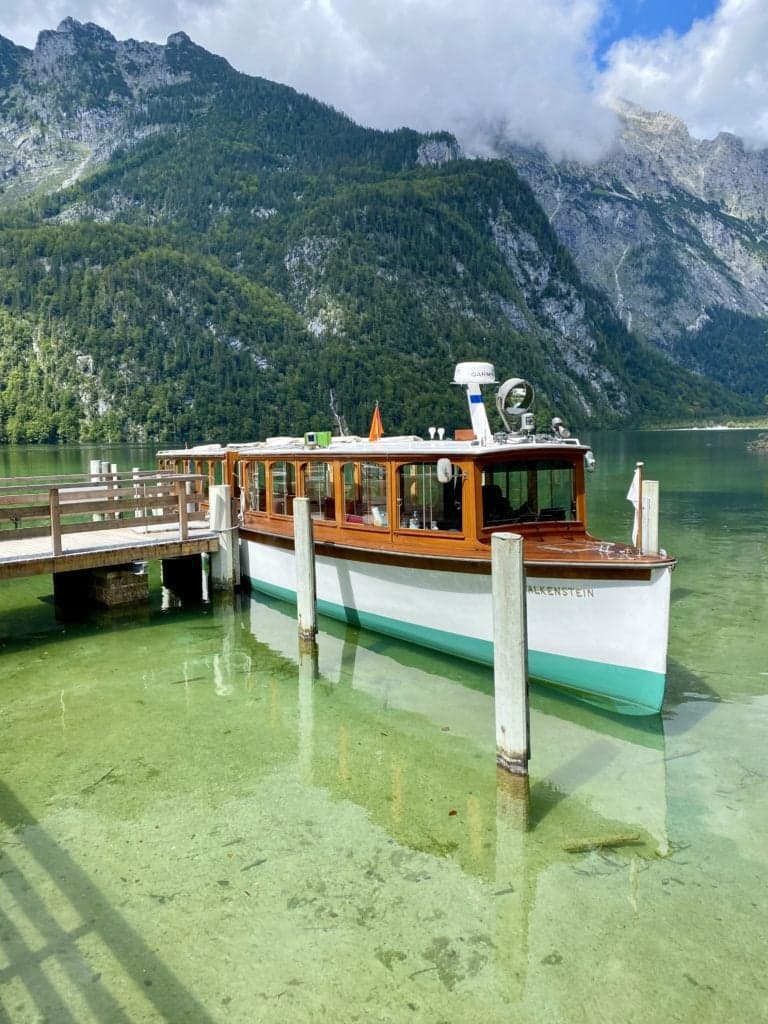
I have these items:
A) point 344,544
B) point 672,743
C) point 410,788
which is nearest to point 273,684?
point 344,544

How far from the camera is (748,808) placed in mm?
7441

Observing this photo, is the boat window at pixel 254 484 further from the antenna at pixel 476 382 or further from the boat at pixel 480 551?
the antenna at pixel 476 382

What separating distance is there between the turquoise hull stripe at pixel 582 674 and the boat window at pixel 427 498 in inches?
70.4

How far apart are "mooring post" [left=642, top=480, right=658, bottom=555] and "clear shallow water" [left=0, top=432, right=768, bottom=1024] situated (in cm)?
225

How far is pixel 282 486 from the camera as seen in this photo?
51.9ft

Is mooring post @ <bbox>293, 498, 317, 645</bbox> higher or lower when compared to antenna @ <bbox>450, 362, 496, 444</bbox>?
lower

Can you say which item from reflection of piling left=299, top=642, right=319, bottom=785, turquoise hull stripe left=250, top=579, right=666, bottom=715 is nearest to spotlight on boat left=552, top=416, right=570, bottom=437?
turquoise hull stripe left=250, top=579, right=666, bottom=715

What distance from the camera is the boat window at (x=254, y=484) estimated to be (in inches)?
655

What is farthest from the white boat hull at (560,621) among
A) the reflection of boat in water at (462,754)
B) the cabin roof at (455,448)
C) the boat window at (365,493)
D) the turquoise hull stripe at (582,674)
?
the cabin roof at (455,448)

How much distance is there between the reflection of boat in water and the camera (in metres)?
7.18

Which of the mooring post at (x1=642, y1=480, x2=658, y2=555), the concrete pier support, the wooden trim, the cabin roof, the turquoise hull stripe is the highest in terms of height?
the cabin roof

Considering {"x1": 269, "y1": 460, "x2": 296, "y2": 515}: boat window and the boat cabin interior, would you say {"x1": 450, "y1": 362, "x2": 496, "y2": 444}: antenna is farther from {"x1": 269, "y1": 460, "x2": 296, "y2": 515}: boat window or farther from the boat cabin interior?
{"x1": 269, "y1": 460, "x2": 296, "y2": 515}: boat window

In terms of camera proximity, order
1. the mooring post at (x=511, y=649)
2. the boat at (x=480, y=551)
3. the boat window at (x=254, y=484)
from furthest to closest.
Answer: the boat window at (x=254, y=484), the boat at (x=480, y=551), the mooring post at (x=511, y=649)

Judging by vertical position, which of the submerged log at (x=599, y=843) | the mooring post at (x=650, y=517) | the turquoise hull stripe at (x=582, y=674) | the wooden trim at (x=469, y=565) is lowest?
the submerged log at (x=599, y=843)
